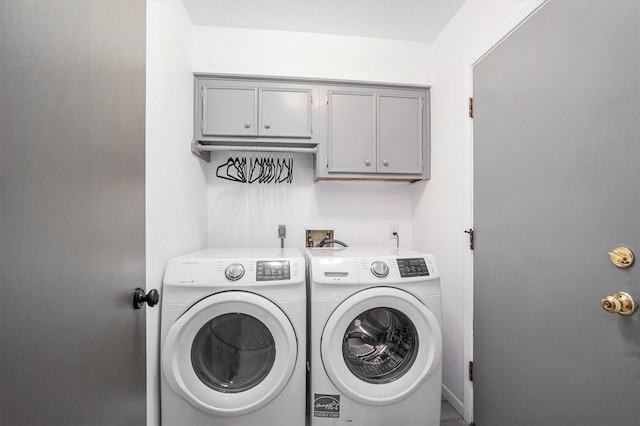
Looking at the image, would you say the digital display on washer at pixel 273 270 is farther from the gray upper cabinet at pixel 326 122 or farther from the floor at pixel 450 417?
the floor at pixel 450 417

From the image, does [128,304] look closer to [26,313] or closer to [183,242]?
[26,313]

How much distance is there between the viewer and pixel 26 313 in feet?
1.64

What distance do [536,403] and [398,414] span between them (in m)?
0.65

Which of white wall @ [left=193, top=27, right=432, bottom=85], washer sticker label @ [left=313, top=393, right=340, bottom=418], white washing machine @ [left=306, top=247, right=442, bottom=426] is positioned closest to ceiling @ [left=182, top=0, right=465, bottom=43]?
white wall @ [left=193, top=27, right=432, bottom=85]

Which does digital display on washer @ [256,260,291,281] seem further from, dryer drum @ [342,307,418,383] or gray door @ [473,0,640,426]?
gray door @ [473,0,640,426]

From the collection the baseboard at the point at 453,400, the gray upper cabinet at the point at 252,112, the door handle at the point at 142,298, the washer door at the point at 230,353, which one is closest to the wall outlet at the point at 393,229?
the gray upper cabinet at the point at 252,112

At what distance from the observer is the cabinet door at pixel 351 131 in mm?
2049

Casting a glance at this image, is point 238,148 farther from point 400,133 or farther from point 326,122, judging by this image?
point 400,133

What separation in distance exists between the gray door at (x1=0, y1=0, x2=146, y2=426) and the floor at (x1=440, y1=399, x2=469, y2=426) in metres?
1.69

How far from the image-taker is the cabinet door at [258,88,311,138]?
6.52 feet

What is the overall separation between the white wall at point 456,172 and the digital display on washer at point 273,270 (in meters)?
1.11

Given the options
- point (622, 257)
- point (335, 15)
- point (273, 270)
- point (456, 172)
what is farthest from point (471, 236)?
point (335, 15)

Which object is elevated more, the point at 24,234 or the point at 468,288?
the point at 24,234

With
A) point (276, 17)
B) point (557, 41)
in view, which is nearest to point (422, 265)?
point (557, 41)
